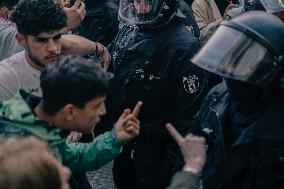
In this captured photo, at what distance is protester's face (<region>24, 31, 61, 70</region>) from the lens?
317 centimetres

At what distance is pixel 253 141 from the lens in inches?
99.0

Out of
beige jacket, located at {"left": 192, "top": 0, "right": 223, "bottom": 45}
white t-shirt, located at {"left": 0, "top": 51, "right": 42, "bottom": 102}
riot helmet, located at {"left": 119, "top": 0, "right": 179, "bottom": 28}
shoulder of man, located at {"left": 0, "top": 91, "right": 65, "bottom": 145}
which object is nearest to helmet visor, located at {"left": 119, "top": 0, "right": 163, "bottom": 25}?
riot helmet, located at {"left": 119, "top": 0, "right": 179, "bottom": 28}

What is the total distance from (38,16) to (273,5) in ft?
6.88

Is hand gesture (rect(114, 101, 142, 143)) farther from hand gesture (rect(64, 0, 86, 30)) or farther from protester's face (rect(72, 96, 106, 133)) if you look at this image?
hand gesture (rect(64, 0, 86, 30))

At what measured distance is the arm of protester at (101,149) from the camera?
2.65 m

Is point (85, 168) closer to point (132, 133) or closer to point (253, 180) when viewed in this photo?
point (132, 133)

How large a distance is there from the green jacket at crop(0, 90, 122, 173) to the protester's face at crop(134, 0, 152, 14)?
1.30 metres

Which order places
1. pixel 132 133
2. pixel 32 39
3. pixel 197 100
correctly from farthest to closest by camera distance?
pixel 197 100 < pixel 32 39 < pixel 132 133

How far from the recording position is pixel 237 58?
2.67 meters

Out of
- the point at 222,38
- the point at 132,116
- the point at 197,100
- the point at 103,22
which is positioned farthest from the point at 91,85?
the point at 103,22

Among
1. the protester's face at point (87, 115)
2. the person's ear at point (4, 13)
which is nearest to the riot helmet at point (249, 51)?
the protester's face at point (87, 115)

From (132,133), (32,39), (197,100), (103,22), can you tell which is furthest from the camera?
(103,22)

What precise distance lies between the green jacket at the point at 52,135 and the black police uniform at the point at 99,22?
2.53m

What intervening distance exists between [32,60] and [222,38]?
122 cm
